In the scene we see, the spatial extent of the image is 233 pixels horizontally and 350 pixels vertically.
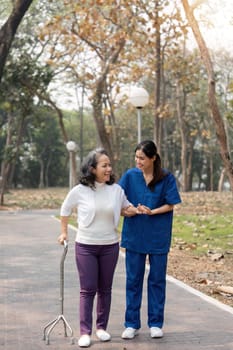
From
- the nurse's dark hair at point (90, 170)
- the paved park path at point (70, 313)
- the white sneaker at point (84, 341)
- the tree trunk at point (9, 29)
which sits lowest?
the paved park path at point (70, 313)

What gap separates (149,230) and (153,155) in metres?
0.65

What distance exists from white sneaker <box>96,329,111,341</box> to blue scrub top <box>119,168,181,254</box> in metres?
0.74

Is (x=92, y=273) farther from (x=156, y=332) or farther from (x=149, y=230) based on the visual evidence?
(x=156, y=332)

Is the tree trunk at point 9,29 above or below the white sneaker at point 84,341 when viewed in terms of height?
above

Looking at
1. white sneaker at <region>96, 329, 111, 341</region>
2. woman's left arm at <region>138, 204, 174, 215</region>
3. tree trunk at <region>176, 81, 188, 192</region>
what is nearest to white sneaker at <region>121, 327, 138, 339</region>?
white sneaker at <region>96, 329, 111, 341</region>

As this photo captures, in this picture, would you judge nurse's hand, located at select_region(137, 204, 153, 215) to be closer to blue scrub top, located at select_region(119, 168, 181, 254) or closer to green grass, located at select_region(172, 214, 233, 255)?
blue scrub top, located at select_region(119, 168, 181, 254)

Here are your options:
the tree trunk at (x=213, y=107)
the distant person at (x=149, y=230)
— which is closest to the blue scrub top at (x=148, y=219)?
the distant person at (x=149, y=230)

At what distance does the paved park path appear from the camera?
5.06 meters

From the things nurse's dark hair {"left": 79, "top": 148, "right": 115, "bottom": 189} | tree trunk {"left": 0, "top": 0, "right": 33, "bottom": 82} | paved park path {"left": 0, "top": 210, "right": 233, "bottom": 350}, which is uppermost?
tree trunk {"left": 0, "top": 0, "right": 33, "bottom": 82}

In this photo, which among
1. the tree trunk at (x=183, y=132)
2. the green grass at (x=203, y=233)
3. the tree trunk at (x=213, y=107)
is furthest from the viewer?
the tree trunk at (x=183, y=132)

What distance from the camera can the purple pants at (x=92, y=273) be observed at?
5.08m

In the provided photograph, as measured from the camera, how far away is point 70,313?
20.4ft

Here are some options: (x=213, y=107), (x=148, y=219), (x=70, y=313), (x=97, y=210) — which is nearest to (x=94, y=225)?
(x=97, y=210)

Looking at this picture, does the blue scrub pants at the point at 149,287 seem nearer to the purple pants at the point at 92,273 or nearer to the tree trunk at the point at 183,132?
the purple pants at the point at 92,273
